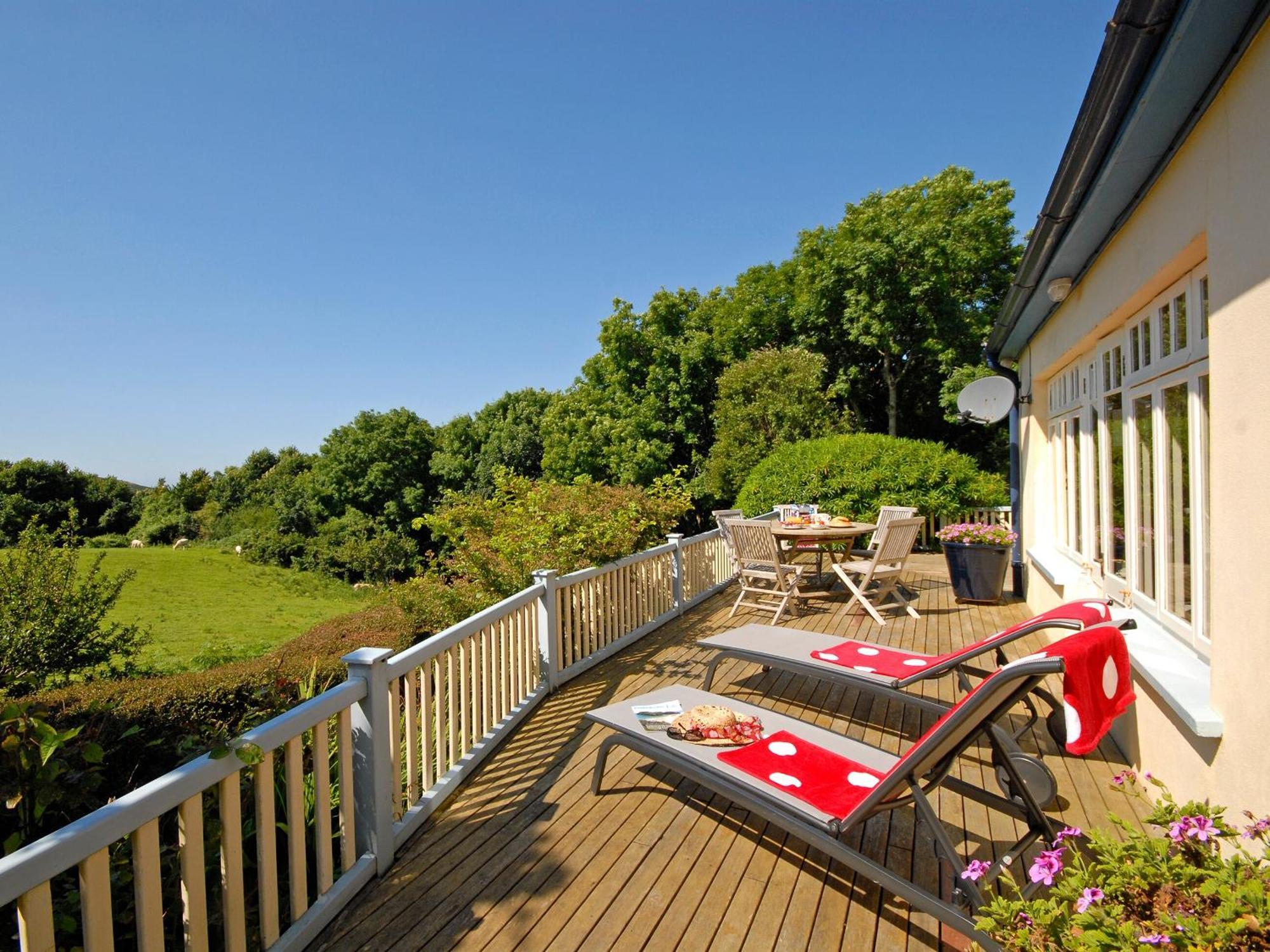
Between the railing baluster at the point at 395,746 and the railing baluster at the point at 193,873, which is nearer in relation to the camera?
the railing baluster at the point at 193,873

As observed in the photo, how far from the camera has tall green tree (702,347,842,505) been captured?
16891mm

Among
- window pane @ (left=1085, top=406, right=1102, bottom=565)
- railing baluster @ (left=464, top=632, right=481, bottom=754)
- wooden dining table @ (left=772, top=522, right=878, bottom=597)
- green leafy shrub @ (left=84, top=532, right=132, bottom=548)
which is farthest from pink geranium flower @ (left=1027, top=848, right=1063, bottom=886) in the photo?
green leafy shrub @ (left=84, top=532, right=132, bottom=548)

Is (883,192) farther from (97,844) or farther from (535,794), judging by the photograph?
(97,844)

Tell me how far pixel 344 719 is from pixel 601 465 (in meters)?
22.3

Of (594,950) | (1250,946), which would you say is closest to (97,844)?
(594,950)

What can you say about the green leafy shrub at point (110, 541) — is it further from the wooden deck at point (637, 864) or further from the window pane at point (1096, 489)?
the window pane at point (1096, 489)

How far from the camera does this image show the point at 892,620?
674 cm

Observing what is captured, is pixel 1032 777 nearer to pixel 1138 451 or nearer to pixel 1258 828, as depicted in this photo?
pixel 1258 828

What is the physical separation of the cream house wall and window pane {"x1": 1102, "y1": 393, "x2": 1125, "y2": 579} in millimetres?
1415

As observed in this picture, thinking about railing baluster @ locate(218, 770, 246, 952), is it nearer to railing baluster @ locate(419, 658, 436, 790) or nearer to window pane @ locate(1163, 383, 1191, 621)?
railing baluster @ locate(419, 658, 436, 790)

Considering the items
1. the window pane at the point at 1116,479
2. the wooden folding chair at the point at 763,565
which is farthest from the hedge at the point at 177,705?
the window pane at the point at 1116,479

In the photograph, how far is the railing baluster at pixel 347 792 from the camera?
2.53m

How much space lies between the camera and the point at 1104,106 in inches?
99.0

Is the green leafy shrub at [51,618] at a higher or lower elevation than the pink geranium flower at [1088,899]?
lower
